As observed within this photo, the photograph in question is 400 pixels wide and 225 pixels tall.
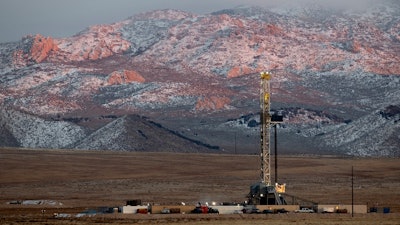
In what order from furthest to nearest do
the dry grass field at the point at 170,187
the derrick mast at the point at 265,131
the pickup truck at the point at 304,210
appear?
the derrick mast at the point at 265,131 → the pickup truck at the point at 304,210 → the dry grass field at the point at 170,187

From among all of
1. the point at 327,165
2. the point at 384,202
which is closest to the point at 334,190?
the point at 384,202

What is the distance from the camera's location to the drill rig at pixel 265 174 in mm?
94875

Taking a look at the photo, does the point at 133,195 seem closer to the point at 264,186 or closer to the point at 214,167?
the point at 264,186

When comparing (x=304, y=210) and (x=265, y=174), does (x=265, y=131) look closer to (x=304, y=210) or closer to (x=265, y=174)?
(x=265, y=174)

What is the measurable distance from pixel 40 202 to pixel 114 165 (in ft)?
269

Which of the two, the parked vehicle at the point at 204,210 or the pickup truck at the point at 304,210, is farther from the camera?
the pickup truck at the point at 304,210

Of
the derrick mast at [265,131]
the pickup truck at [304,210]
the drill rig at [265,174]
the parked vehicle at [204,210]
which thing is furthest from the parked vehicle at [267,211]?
the derrick mast at [265,131]

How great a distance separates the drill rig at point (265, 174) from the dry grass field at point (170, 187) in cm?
703

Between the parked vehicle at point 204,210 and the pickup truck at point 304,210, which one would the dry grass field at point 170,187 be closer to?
the pickup truck at point 304,210

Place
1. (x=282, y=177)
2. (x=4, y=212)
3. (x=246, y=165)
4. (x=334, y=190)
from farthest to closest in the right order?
(x=246, y=165)
(x=282, y=177)
(x=334, y=190)
(x=4, y=212)

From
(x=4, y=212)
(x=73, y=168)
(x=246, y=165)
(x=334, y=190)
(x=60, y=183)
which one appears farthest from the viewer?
(x=246, y=165)

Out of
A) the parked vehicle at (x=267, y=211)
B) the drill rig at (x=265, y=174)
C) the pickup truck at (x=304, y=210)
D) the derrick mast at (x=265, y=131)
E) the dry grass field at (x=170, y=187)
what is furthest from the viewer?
the derrick mast at (x=265, y=131)

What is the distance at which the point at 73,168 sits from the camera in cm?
18050

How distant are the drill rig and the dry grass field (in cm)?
703
